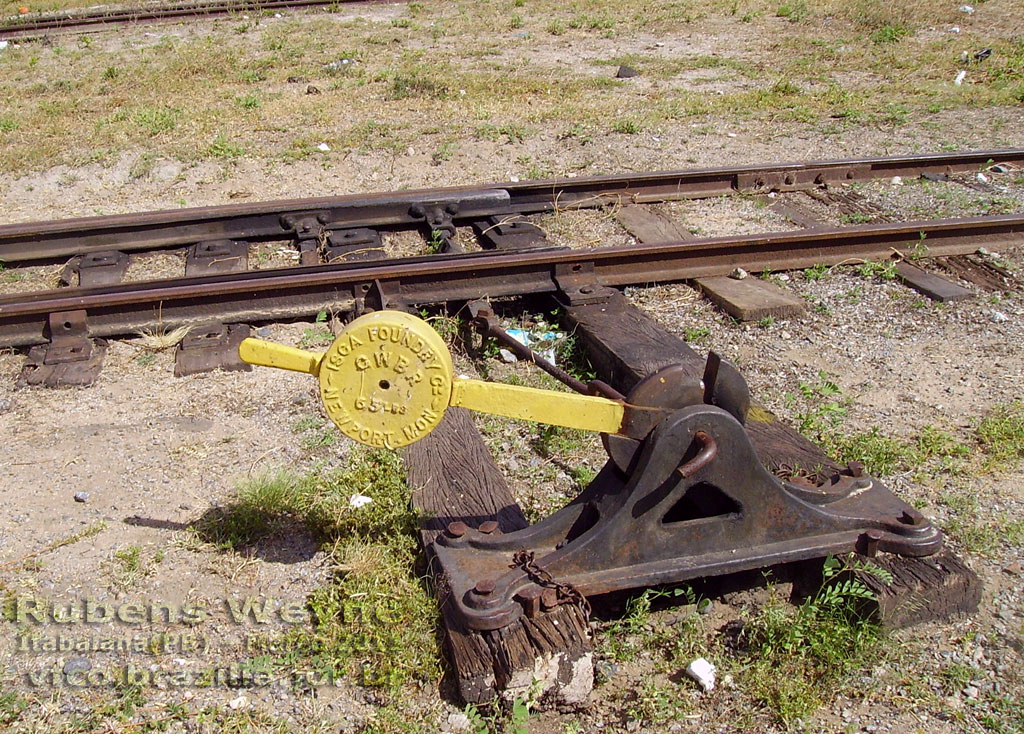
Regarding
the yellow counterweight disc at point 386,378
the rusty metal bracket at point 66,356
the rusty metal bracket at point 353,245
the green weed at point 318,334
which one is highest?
the yellow counterweight disc at point 386,378

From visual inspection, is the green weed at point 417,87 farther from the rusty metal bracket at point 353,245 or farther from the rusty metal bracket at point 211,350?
the rusty metal bracket at point 211,350

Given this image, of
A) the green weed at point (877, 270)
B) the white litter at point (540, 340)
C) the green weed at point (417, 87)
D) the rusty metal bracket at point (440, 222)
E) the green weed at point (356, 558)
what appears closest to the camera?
the green weed at point (356, 558)

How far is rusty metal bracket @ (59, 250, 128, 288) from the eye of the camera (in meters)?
5.73

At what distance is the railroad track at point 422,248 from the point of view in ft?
16.5

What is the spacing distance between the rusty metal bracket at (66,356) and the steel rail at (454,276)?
54 mm

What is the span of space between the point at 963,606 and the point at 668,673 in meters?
1.00

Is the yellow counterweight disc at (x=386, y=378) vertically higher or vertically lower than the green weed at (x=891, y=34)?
higher

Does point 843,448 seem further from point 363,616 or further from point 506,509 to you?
point 363,616

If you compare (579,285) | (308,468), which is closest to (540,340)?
(579,285)

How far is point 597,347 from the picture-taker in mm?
4645

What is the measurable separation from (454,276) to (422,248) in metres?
1.04

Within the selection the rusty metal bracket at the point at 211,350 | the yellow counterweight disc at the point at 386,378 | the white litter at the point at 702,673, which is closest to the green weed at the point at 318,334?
the rusty metal bracket at the point at 211,350

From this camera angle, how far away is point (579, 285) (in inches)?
210

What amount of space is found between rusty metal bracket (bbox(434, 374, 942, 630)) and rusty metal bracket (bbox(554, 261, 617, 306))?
2210 millimetres
